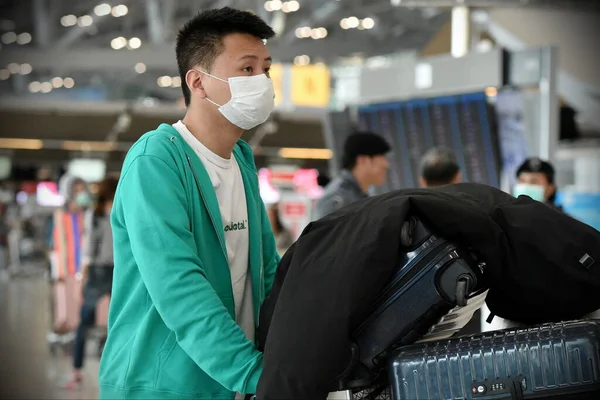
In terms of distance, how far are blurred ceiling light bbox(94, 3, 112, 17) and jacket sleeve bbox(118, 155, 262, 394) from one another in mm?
28736

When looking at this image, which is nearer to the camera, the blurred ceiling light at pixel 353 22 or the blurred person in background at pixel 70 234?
the blurred person in background at pixel 70 234

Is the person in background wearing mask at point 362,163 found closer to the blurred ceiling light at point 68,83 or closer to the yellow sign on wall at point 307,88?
the yellow sign on wall at point 307,88

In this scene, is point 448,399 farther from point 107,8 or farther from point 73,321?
point 107,8

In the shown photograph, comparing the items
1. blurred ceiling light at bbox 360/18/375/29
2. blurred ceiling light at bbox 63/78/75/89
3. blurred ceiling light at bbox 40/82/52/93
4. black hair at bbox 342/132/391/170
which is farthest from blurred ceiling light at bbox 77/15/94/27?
black hair at bbox 342/132/391/170

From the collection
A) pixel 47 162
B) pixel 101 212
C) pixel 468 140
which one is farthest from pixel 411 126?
pixel 47 162

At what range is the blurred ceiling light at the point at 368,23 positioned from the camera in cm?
3447

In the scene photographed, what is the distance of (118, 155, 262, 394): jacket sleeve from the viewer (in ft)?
6.50

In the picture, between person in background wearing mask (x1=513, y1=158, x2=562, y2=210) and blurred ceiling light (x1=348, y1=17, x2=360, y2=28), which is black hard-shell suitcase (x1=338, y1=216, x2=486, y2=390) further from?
blurred ceiling light (x1=348, y1=17, x2=360, y2=28)

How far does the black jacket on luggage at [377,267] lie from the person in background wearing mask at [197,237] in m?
0.15

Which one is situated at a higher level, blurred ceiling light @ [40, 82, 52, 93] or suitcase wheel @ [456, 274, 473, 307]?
blurred ceiling light @ [40, 82, 52, 93]

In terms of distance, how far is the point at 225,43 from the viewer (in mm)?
2301

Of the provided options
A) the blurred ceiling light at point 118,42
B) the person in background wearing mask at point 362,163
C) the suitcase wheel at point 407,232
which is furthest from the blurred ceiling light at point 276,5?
the suitcase wheel at point 407,232

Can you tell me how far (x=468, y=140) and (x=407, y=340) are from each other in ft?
18.9

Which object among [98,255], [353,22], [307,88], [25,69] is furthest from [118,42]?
[98,255]
